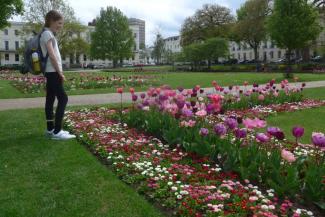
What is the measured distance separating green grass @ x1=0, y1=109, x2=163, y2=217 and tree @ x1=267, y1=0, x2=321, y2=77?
2084cm

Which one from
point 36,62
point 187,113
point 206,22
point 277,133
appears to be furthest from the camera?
point 206,22

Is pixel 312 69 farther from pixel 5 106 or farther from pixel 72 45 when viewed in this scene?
pixel 72 45

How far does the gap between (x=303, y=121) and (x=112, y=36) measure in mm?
68895

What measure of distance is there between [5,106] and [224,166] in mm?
9357

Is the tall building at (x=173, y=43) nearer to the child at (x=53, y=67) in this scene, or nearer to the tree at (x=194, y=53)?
the tree at (x=194, y=53)

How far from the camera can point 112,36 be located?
75.5 meters

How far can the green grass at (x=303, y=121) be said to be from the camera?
26.3 feet

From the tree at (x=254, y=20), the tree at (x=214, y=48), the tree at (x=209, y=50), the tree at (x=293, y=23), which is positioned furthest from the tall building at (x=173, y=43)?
the tree at (x=293, y=23)

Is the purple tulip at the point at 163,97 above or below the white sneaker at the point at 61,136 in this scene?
above

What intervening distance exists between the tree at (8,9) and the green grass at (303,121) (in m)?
16.2

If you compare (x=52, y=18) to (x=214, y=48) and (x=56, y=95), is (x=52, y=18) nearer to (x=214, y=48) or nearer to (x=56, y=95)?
(x=56, y=95)

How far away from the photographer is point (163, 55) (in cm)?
10119

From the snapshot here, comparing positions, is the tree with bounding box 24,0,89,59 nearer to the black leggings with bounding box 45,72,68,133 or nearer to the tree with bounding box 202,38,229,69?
the tree with bounding box 202,38,229,69

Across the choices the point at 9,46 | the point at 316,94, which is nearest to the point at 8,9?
the point at 316,94
